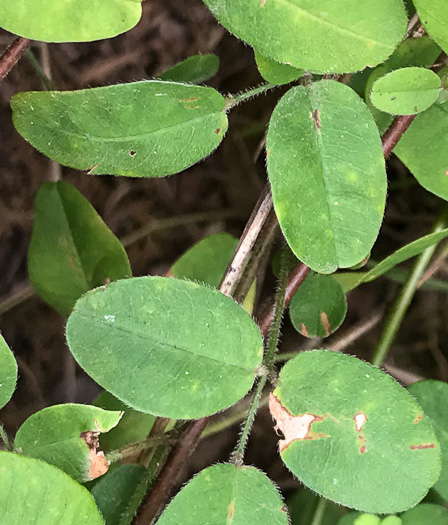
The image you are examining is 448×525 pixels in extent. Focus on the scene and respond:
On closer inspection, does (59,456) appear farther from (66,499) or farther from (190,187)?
(190,187)

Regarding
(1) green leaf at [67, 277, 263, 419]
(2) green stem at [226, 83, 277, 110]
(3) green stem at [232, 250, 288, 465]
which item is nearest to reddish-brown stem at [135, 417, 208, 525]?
(3) green stem at [232, 250, 288, 465]

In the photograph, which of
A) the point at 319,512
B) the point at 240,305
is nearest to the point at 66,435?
the point at 240,305

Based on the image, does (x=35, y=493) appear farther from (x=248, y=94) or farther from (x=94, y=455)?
(x=248, y=94)

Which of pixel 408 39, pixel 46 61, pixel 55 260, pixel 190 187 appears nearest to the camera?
pixel 408 39

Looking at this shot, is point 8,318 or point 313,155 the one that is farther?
point 8,318

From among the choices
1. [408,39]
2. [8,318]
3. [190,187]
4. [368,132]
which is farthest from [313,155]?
[8,318]
